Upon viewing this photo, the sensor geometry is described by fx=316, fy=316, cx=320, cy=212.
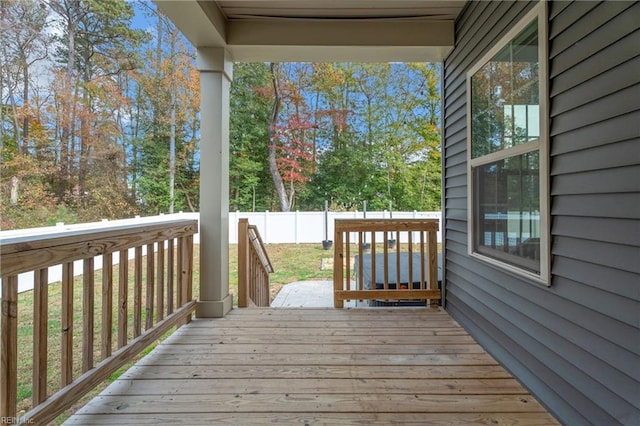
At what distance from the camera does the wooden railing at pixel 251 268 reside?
3.30 m

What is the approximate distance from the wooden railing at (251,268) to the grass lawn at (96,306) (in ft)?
3.02

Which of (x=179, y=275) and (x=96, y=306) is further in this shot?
(x=96, y=306)

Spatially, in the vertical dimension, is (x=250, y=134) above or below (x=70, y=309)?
above

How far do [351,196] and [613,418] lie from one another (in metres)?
10.2

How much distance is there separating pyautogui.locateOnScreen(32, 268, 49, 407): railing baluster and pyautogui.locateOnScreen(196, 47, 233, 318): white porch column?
148 centimetres

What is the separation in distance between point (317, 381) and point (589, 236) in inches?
60.7

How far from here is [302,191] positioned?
1154 centimetres

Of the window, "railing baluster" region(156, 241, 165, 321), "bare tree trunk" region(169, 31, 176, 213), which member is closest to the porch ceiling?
the window

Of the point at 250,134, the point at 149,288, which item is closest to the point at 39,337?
the point at 149,288

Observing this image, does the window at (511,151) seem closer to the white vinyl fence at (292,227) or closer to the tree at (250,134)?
→ the white vinyl fence at (292,227)

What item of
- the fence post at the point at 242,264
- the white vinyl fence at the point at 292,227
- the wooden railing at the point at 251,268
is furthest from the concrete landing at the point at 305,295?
the white vinyl fence at the point at 292,227

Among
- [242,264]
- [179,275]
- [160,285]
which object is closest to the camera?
[160,285]

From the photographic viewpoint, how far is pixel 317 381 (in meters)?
1.84

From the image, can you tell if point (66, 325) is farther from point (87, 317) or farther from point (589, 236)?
point (589, 236)
